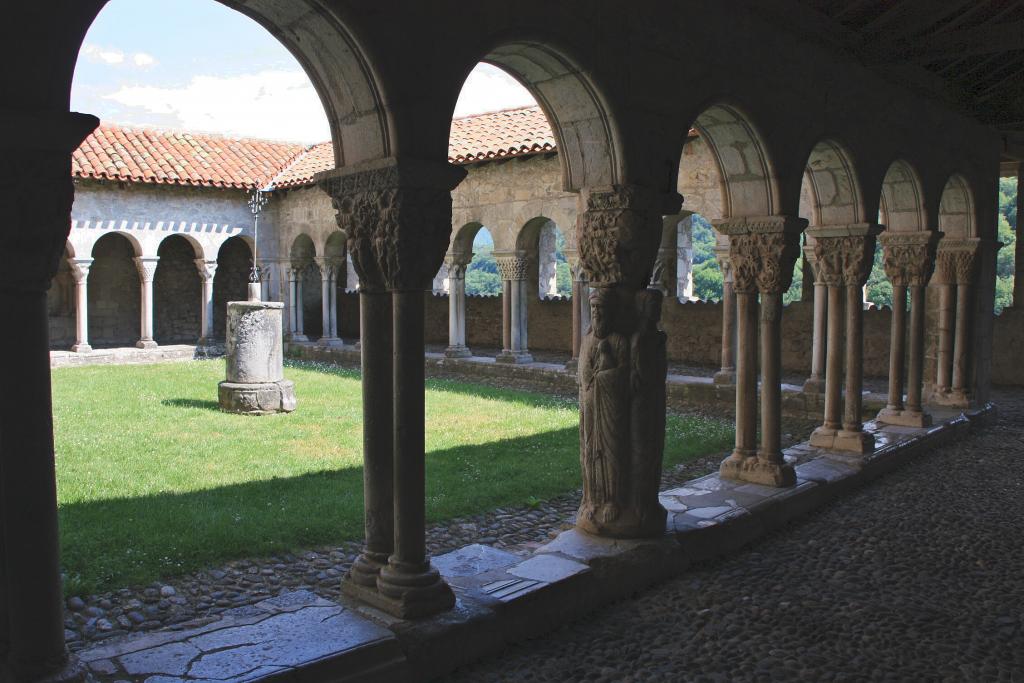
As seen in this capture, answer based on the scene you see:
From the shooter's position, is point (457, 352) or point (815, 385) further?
point (457, 352)

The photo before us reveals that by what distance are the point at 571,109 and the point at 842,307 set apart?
4052mm

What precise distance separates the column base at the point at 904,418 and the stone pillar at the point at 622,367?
5.39 meters

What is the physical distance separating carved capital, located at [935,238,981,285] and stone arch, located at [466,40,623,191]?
23.4 ft

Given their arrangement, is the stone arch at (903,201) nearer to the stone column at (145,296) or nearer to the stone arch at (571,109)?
the stone arch at (571,109)

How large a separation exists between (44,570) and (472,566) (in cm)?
221

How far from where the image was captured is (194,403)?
440 inches

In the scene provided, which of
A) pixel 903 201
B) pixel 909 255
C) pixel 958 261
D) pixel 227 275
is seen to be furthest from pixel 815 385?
pixel 227 275

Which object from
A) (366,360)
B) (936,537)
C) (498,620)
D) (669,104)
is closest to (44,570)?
(366,360)

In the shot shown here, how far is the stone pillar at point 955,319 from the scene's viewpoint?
395 inches

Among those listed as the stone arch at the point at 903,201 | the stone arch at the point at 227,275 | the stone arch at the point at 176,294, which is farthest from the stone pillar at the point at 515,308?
the stone arch at the point at 176,294

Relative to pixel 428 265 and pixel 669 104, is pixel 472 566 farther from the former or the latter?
pixel 669 104

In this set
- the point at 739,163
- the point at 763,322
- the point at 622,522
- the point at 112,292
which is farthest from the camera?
the point at 112,292

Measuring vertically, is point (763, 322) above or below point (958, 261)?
below

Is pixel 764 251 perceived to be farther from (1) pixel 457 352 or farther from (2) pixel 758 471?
(1) pixel 457 352
